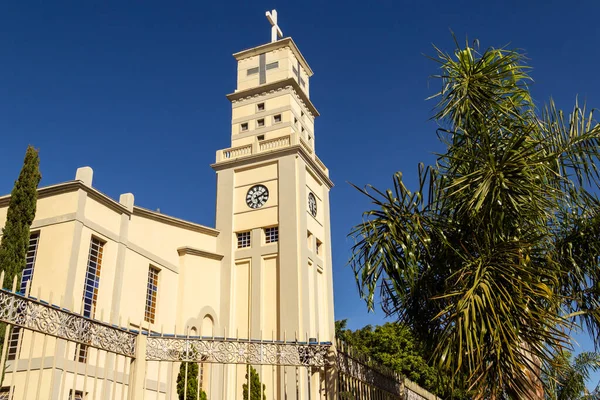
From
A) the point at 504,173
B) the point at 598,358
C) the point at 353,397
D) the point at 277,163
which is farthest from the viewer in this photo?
the point at 277,163

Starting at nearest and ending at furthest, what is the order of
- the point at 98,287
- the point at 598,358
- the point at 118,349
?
the point at 118,349 → the point at 598,358 → the point at 98,287

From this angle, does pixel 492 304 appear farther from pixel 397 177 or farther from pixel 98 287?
pixel 98 287

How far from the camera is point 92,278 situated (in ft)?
63.9

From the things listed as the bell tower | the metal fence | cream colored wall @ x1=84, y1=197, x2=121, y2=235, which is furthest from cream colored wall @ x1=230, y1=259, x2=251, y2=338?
the metal fence

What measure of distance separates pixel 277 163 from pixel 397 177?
613 inches

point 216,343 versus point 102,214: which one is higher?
point 102,214

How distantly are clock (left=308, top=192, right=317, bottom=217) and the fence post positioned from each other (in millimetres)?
18459

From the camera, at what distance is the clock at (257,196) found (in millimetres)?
26297

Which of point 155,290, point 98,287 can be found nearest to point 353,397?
point 98,287

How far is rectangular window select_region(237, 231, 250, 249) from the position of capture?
85.7ft

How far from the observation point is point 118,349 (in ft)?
25.7

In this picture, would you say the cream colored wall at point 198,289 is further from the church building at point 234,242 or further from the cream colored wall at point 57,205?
the cream colored wall at point 57,205

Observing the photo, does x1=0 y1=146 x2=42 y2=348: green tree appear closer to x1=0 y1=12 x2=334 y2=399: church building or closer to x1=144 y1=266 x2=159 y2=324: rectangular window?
x1=0 y1=12 x2=334 y2=399: church building

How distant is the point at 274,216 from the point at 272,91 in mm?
7303
